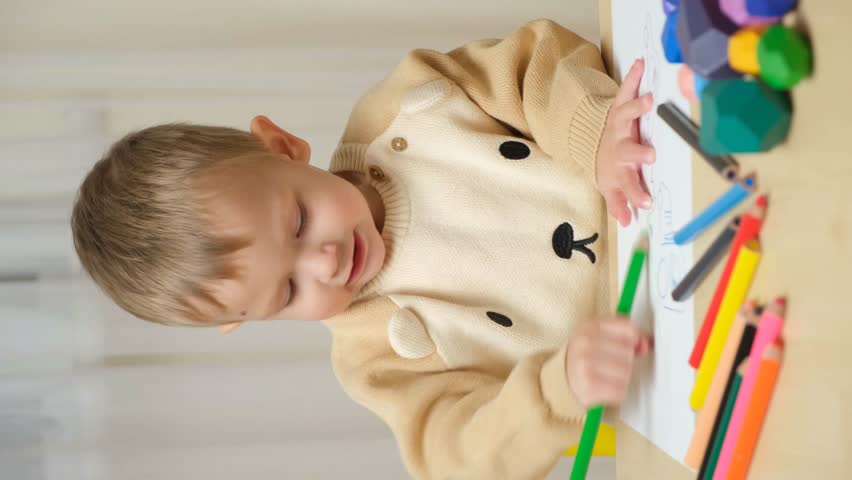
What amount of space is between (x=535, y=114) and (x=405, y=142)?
0.49 feet

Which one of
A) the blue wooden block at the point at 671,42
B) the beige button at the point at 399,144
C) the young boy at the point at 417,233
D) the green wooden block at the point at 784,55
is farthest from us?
the beige button at the point at 399,144

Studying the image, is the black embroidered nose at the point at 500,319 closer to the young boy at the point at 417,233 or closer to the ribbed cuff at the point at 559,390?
the young boy at the point at 417,233

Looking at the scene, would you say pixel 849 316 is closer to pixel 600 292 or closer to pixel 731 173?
pixel 731 173

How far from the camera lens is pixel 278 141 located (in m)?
0.81

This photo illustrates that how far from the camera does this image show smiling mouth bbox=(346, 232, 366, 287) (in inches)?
29.2

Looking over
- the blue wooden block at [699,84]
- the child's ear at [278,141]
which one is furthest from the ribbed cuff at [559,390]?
the child's ear at [278,141]

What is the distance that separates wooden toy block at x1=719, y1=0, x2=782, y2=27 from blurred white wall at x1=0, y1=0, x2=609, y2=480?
928 millimetres

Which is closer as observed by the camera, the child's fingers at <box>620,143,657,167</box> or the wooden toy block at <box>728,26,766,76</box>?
the wooden toy block at <box>728,26,766,76</box>

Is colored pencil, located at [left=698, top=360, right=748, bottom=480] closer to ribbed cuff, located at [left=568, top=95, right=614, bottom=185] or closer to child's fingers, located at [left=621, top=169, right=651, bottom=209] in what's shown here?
child's fingers, located at [left=621, top=169, right=651, bottom=209]

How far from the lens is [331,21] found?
1.23 m

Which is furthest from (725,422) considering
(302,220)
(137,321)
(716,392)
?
(137,321)

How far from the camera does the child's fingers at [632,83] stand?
0.51 m

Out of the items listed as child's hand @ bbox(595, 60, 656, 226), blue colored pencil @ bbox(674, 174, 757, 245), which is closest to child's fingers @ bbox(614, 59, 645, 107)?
child's hand @ bbox(595, 60, 656, 226)

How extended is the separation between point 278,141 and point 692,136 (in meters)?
0.50
